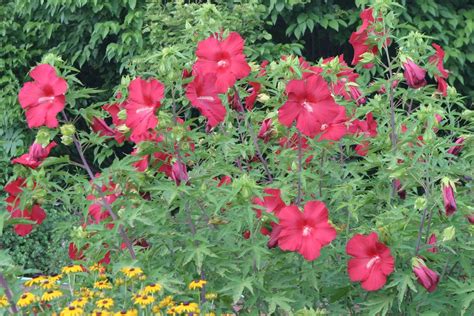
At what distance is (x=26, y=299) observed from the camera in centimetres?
245

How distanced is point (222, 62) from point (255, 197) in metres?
0.41

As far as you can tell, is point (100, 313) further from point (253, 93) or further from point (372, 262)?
point (253, 93)

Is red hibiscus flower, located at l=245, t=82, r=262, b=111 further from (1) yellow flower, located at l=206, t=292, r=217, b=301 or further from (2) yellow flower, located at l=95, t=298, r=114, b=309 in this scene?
(2) yellow flower, located at l=95, t=298, r=114, b=309

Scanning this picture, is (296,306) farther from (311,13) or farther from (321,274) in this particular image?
(311,13)

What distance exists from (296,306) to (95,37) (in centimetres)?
398

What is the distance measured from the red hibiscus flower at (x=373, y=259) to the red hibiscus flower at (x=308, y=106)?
36 cm

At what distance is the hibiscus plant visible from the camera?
8.57 feet

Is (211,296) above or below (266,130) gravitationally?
below

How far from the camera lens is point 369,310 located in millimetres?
2871

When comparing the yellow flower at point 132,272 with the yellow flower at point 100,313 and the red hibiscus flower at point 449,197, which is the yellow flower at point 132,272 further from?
the red hibiscus flower at point 449,197

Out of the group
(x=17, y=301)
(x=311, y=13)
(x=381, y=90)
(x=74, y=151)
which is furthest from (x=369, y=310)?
(x=74, y=151)

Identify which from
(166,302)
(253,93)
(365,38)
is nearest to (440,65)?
(365,38)

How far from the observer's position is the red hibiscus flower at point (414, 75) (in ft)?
9.32

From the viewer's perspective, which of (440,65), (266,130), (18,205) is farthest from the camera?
(440,65)
